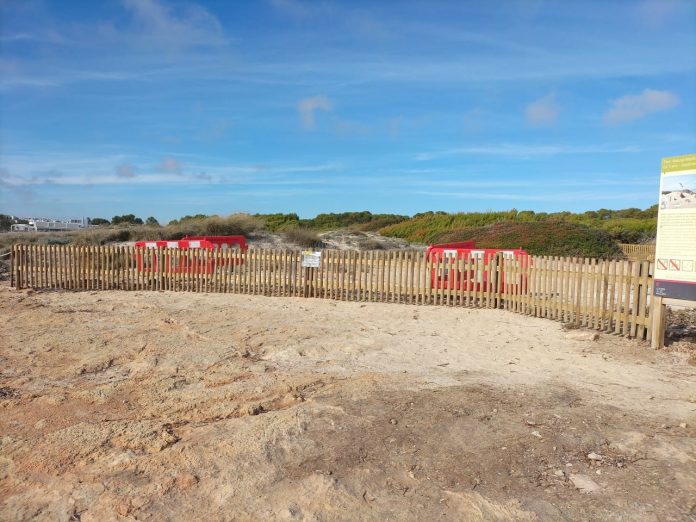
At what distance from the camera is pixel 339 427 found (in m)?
4.98

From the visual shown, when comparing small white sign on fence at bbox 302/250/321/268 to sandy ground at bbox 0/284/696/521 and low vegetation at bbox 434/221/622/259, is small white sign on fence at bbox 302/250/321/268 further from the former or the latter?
low vegetation at bbox 434/221/622/259

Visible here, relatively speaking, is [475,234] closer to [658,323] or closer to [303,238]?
[303,238]

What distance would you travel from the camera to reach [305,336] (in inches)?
360

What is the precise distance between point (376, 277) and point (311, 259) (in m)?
1.83

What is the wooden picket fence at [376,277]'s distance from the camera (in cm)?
1002

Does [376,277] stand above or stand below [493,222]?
below

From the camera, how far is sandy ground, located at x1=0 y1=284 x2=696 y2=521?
376 cm

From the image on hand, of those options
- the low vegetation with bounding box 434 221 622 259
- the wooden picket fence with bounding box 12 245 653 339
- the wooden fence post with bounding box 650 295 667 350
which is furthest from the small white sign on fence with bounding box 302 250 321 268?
the low vegetation with bounding box 434 221 622 259

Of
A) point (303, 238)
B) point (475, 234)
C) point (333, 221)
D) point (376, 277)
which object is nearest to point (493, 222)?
point (475, 234)

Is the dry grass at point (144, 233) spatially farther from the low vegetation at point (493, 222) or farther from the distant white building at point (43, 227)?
the low vegetation at point (493, 222)

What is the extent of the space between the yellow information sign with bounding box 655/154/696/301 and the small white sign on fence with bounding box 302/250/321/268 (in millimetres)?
8131

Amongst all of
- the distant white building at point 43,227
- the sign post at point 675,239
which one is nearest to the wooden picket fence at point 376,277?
the sign post at point 675,239

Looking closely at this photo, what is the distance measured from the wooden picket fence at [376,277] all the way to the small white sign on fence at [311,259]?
12 centimetres

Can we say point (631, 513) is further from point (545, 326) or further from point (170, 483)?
point (545, 326)
